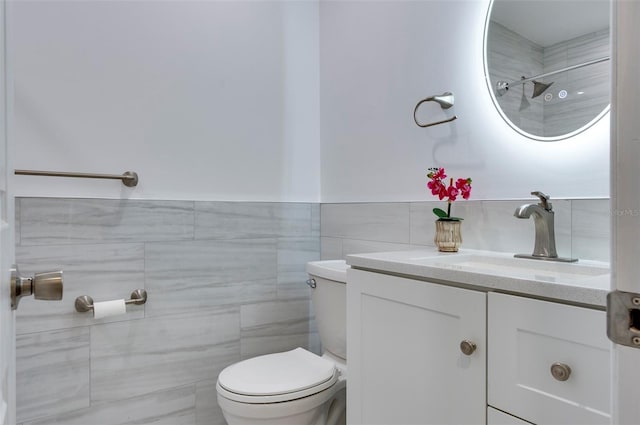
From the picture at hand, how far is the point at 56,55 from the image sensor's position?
1531mm

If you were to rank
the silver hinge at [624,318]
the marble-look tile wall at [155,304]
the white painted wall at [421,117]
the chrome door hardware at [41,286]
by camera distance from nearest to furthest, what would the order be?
the silver hinge at [624,318], the chrome door hardware at [41,286], the white painted wall at [421,117], the marble-look tile wall at [155,304]

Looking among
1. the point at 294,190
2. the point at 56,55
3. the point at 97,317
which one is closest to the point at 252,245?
the point at 294,190

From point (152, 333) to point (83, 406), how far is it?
0.34 metres

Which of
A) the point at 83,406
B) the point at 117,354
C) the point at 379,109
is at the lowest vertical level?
the point at 83,406

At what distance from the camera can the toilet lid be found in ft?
4.47

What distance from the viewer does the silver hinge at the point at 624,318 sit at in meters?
0.34

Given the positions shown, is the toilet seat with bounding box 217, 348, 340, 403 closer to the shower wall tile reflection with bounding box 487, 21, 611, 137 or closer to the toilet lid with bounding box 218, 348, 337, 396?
the toilet lid with bounding box 218, 348, 337, 396

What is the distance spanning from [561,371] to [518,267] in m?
0.47

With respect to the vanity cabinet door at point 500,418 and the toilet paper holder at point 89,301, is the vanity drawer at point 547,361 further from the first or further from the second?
the toilet paper holder at point 89,301

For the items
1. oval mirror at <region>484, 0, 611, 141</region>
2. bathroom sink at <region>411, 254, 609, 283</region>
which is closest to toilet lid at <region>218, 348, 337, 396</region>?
bathroom sink at <region>411, 254, 609, 283</region>

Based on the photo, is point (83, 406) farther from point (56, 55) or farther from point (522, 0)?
point (522, 0)

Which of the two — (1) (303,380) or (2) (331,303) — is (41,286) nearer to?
(1) (303,380)

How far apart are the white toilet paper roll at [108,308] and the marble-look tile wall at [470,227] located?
37.5 inches

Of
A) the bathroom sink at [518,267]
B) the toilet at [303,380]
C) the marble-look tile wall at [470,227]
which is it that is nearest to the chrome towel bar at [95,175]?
the toilet at [303,380]
